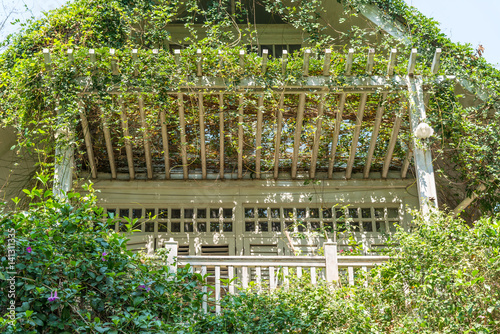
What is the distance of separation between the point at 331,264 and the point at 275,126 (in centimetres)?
269

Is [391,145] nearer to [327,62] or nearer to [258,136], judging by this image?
[327,62]

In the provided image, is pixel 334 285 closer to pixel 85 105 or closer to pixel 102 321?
pixel 102 321

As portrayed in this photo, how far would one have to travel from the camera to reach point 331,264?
509 cm

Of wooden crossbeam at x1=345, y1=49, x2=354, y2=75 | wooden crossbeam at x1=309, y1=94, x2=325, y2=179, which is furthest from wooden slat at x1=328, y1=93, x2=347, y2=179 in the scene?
wooden crossbeam at x1=345, y1=49, x2=354, y2=75

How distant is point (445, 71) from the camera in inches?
250

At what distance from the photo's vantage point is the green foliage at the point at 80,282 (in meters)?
3.89

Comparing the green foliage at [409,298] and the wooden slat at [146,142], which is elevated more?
the wooden slat at [146,142]

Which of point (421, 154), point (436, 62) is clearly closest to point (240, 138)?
point (421, 154)

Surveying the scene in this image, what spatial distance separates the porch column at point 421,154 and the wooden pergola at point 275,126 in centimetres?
1

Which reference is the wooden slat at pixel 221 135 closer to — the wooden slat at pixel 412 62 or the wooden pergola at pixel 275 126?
the wooden pergola at pixel 275 126

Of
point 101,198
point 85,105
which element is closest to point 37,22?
point 85,105

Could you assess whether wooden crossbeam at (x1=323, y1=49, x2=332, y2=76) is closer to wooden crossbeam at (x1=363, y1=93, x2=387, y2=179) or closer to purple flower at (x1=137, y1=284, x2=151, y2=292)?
wooden crossbeam at (x1=363, y1=93, x2=387, y2=179)

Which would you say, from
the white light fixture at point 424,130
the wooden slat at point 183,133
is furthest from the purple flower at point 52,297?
the white light fixture at point 424,130

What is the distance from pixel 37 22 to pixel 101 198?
8.42 feet
